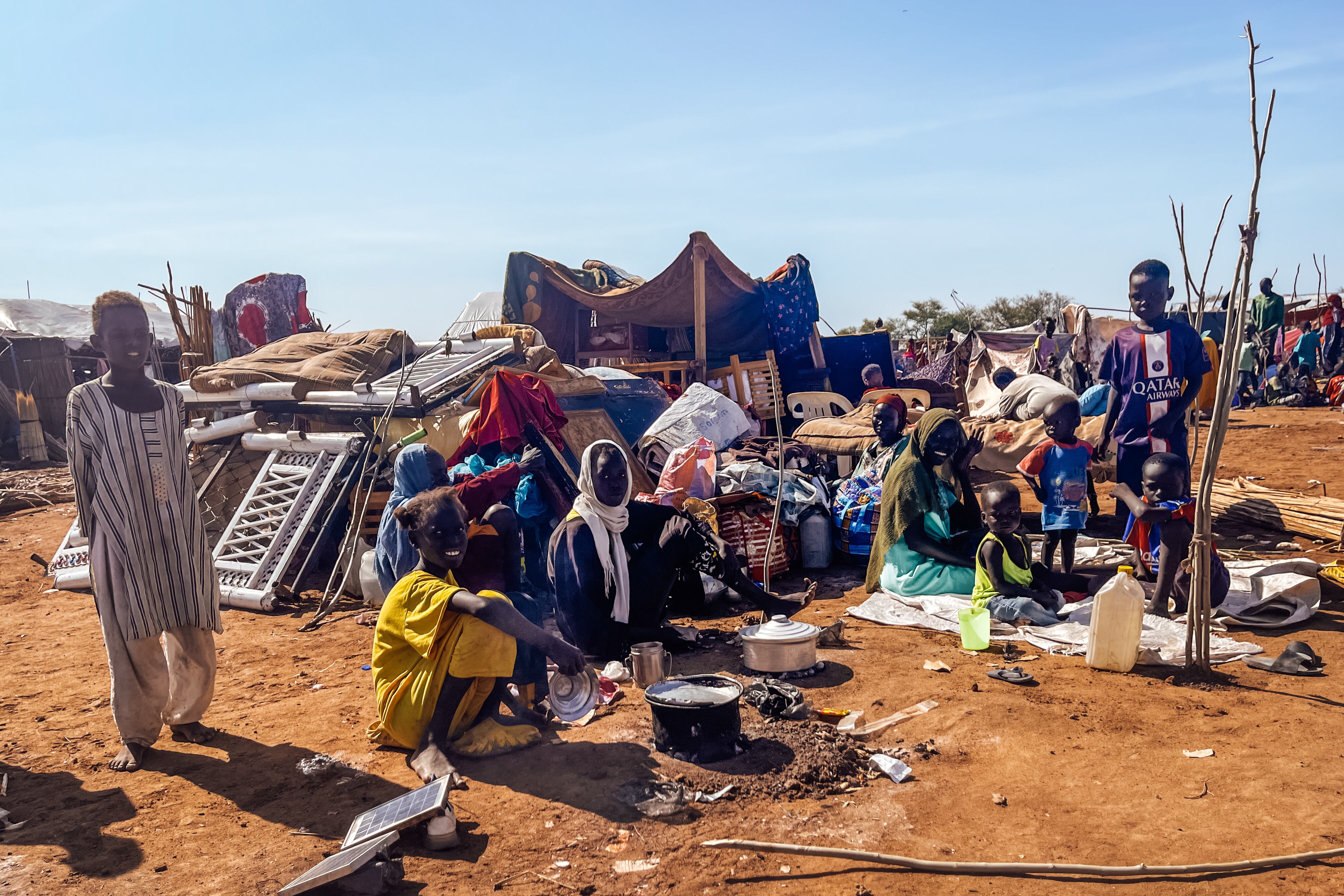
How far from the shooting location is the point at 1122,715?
3490 millimetres

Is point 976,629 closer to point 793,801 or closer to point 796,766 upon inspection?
point 796,766

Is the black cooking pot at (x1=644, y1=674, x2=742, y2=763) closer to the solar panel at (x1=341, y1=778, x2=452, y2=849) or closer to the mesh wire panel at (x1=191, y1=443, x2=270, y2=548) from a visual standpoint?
the solar panel at (x1=341, y1=778, x2=452, y2=849)

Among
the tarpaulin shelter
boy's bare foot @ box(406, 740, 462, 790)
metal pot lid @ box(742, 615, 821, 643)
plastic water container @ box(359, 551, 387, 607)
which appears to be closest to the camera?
boy's bare foot @ box(406, 740, 462, 790)

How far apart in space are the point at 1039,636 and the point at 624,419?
4.85 metres

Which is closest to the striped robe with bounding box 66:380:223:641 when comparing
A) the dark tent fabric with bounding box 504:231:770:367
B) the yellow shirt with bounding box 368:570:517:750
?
the yellow shirt with bounding box 368:570:517:750

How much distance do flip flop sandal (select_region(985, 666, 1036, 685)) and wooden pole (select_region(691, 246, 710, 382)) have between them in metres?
7.72

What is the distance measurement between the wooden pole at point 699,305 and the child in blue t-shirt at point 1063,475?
6.51 meters

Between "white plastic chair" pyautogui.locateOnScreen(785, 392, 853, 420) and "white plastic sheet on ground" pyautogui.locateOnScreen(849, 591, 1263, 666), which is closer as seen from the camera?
"white plastic sheet on ground" pyautogui.locateOnScreen(849, 591, 1263, 666)

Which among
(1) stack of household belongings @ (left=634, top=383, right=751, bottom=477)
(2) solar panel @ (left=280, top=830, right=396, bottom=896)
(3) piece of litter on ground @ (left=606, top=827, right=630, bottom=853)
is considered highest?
(1) stack of household belongings @ (left=634, top=383, right=751, bottom=477)

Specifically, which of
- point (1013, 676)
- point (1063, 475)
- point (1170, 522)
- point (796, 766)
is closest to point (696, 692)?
point (796, 766)

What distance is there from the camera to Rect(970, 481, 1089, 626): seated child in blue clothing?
4.70m

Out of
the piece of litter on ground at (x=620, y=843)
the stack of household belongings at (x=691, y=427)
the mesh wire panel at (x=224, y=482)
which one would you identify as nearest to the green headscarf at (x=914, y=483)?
the stack of household belongings at (x=691, y=427)

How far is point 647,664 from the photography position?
13.3 feet

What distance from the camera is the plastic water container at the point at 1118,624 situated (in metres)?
3.88
